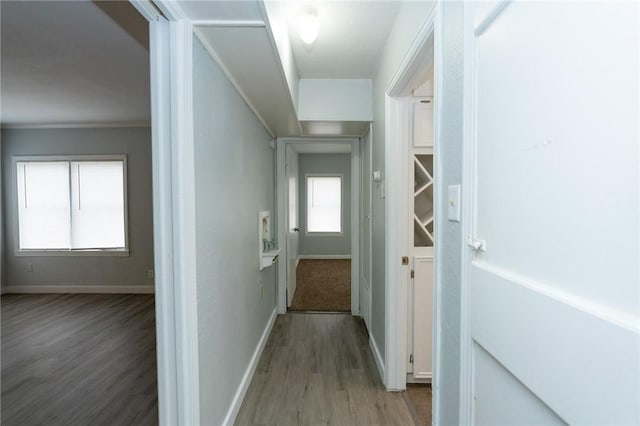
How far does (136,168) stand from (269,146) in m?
2.50

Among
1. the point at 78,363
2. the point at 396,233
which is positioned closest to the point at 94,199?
the point at 78,363

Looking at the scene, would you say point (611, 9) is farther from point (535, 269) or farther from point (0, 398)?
point (0, 398)

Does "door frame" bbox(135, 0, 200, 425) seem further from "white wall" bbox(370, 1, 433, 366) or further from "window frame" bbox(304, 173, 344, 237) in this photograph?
"window frame" bbox(304, 173, 344, 237)

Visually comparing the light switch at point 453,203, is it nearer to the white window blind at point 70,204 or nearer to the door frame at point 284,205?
the door frame at point 284,205

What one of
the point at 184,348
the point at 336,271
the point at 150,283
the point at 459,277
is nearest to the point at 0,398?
the point at 184,348

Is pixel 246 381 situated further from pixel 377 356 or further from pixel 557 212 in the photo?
pixel 557 212

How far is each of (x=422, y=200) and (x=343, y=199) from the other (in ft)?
15.9

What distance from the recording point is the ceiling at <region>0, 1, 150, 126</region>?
1.85 m

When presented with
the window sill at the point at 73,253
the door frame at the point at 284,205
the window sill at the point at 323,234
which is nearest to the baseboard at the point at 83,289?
the window sill at the point at 73,253

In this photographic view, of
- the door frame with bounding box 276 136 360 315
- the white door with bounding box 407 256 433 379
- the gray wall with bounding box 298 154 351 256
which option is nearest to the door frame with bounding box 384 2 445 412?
the white door with bounding box 407 256 433 379

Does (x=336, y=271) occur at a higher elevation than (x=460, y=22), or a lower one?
lower

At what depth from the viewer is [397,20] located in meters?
1.83

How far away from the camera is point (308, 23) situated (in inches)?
69.1

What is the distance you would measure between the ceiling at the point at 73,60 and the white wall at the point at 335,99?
4.53ft
